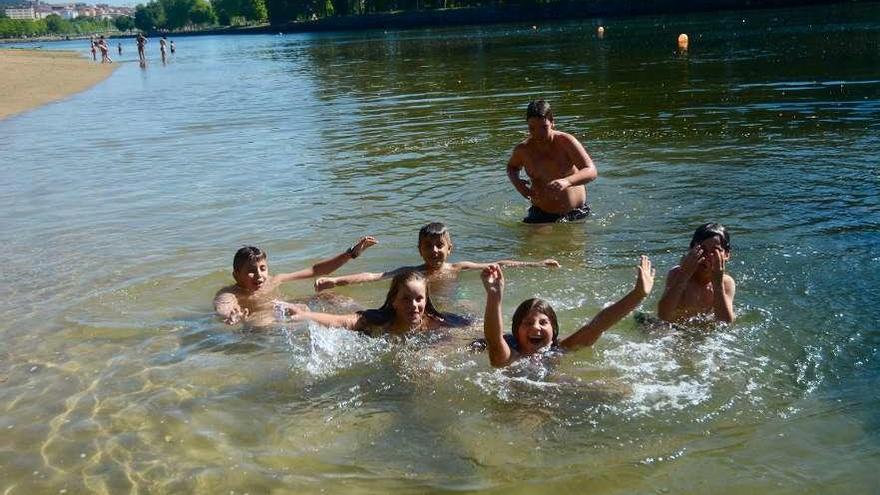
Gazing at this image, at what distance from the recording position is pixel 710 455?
→ 4367 millimetres

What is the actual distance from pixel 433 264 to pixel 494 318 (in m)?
2.38

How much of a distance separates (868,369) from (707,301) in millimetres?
1196

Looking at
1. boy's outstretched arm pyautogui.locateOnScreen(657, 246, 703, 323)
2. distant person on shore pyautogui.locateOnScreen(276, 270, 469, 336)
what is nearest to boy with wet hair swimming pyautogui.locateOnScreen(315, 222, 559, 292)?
distant person on shore pyautogui.locateOnScreen(276, 270, 469, 336)

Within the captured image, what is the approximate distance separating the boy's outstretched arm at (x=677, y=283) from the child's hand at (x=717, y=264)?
9cm

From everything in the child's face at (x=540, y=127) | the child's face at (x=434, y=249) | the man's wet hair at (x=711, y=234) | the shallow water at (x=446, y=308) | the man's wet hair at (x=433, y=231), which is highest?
the child's face at (x=540, y=127)

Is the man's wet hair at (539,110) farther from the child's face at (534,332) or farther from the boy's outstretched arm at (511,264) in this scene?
the child's face at (534,332)

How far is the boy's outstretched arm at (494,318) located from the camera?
4.80 m

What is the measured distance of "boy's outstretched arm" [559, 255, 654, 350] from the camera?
4906 mm

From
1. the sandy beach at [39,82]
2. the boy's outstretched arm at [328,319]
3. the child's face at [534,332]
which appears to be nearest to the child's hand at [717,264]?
the child's face at [534,332]

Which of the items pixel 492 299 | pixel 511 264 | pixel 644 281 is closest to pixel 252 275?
pixel 511 264

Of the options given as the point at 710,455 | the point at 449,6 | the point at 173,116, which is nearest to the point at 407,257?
the point at 710,455

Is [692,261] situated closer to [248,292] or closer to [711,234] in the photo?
[711,234]

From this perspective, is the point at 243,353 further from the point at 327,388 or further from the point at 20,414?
the point at 20,414

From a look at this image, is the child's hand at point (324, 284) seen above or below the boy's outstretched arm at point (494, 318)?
below
